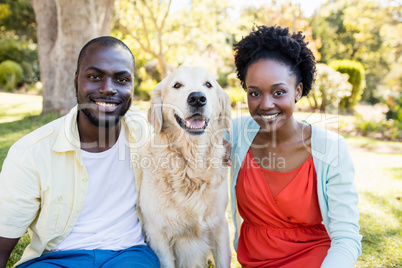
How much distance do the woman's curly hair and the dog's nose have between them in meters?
0.39

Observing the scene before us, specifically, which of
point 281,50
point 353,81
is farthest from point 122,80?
point 353,81

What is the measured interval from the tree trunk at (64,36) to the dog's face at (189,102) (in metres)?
4.54

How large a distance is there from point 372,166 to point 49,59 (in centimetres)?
738

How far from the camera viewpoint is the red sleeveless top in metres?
2.08

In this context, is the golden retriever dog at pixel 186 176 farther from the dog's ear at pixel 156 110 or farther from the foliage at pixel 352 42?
the foliage at pixel 352 42

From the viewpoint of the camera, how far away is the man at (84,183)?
6.11ft

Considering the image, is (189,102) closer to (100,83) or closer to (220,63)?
(100,83)

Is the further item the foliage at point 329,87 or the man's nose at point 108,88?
the foliage at point 329,87

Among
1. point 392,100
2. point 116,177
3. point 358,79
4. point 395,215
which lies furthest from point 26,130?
point 358,79

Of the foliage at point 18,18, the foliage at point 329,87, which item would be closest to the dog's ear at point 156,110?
the foliage at point 329,87

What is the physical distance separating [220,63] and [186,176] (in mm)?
14680

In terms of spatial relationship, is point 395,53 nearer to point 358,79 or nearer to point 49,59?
point 358,79

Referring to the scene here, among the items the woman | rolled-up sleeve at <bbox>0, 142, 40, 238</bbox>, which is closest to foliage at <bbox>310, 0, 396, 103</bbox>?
the woman

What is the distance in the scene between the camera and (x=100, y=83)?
6.81 feet
